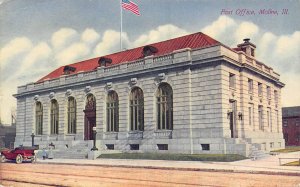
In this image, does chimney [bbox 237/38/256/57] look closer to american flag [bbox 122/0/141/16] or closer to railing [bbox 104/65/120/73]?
railing [bbox 104/65/120/73]

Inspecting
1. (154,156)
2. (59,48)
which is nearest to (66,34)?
(59,48)

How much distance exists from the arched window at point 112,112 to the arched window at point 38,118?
11.4 meters

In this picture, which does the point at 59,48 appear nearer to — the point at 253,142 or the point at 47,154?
the point at 47,154

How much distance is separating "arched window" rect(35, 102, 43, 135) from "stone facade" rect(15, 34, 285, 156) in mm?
4449

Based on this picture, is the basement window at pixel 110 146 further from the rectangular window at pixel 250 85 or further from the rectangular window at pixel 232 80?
the rectangular window at pixel 250 85

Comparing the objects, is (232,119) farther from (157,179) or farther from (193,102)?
(157,179)

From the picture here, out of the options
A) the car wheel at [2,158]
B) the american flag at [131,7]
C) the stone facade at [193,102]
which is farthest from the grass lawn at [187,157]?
the american flag at [131,7]

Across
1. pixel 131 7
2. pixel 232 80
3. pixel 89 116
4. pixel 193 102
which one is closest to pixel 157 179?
pixel 131 7

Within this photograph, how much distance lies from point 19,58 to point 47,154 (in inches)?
467

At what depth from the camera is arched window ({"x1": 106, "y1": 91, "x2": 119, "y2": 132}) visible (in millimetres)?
36000

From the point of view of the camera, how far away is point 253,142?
30.2 meters

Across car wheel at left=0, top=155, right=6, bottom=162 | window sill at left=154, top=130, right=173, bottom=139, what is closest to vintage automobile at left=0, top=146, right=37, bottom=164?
car wheel at left=0, top=155, right=6, bottom=162

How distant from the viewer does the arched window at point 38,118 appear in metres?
43.8

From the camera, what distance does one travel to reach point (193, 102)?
2930 cm
